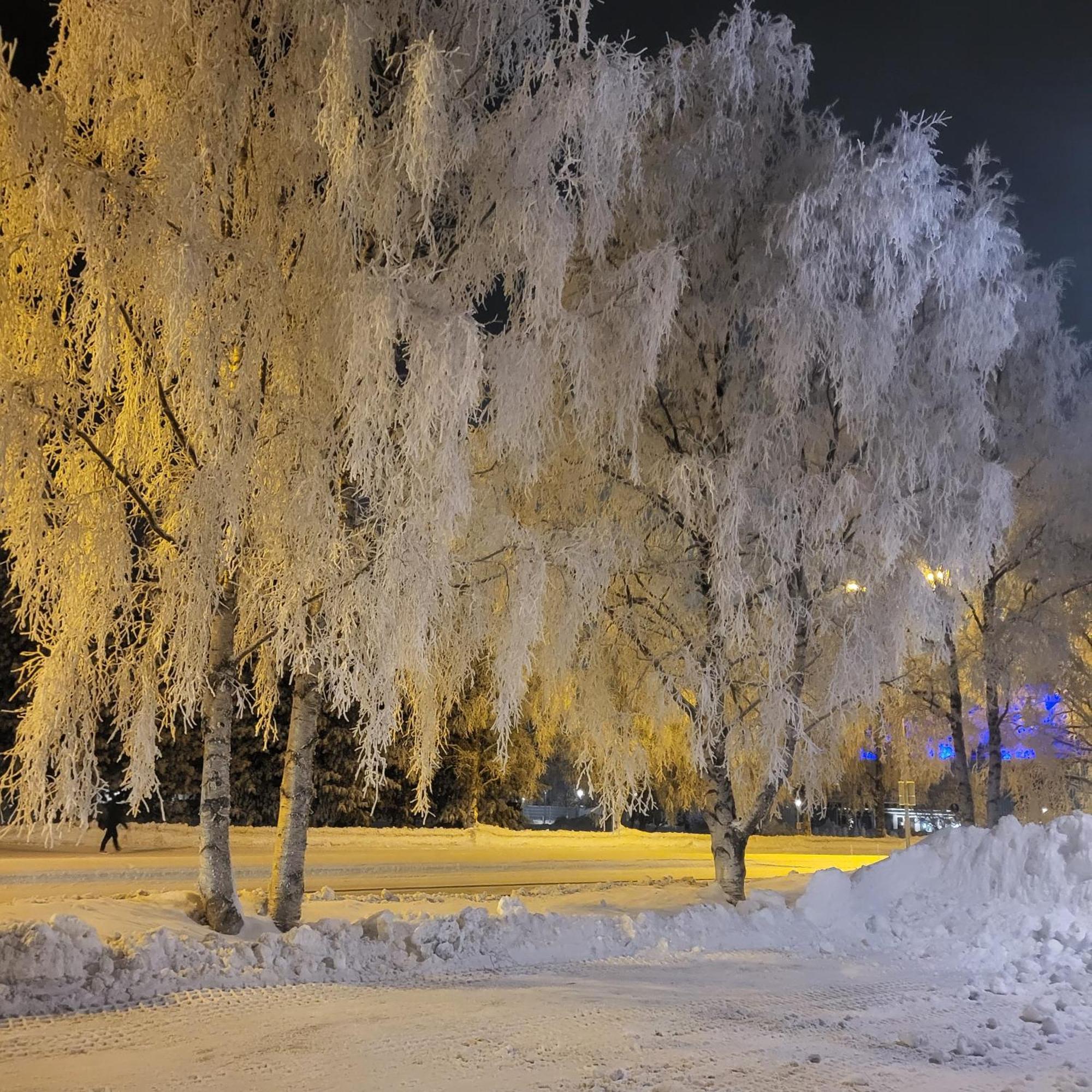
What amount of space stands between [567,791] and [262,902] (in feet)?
150

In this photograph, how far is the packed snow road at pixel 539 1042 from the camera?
5.59 meters

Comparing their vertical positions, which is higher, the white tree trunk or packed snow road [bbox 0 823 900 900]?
the white tree trunk

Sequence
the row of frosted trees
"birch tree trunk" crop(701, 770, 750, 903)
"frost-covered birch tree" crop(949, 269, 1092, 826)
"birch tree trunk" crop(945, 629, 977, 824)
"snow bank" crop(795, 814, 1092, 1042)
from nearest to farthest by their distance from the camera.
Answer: the row of frosted trees → "snow bank" crop(795, 814, 1092, 1042) → "birch tree trunk" crop(701, 770, 750, 903) → "frost-covered birch tree" crop(949, 269, 1092, 826) → "birch tree trunk" crop(945, 629, 977, 824)

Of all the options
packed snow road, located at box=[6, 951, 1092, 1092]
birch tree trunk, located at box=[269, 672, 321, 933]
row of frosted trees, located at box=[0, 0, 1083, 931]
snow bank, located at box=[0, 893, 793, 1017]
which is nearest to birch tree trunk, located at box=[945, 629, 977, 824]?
row of frosted trees, located at box=[0, 0, 1083, 931]

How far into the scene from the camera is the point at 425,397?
334 inches

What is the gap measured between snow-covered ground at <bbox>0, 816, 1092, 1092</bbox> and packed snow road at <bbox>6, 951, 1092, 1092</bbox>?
2 cm

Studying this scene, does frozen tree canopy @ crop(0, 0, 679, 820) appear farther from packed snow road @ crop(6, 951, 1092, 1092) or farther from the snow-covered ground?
packed snow road @ crop(6, 951, 1092, 1092)

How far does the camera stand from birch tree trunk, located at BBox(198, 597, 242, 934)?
30.5ft

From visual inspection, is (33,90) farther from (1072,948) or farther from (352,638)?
(1072,948)

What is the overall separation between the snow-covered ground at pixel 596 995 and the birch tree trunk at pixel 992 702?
7.52 m

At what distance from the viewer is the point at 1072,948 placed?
1023 centimetres

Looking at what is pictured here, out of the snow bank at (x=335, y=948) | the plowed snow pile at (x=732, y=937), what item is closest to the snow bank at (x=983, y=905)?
the plowed snow pile at (x=732, y=937)

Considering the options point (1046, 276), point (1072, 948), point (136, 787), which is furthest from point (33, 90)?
point (1046, 276)

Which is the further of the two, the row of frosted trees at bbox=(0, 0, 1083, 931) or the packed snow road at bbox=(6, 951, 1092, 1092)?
the row of frosted trees at bbox=(0, 0, 1083, 931)
